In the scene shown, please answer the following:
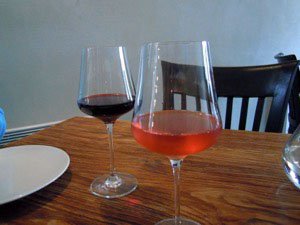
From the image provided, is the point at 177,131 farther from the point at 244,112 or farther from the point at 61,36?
the point at 61,36

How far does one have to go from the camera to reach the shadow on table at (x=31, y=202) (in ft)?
1.42

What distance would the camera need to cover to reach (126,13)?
71.2 inches

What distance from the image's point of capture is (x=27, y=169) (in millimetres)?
553

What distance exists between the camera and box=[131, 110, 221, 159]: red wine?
0.35m

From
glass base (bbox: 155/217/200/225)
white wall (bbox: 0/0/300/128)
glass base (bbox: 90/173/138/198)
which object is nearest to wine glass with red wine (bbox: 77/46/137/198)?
glass base (bbox: 90/173/138/198)

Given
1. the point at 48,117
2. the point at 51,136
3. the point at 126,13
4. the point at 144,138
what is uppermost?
the point at 126,13

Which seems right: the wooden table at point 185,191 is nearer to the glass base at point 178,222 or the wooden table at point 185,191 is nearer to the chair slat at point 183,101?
the glass base at point 178,222

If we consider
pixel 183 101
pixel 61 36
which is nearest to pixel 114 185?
pixel 183 101

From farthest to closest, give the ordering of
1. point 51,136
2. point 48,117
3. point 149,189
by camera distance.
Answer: point 48,117
point 51,136
point 149,189

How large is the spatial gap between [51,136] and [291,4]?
113 inches

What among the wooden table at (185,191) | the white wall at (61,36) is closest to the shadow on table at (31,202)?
the wooden table at (185,191)

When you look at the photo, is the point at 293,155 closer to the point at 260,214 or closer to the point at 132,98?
the point at 260,214

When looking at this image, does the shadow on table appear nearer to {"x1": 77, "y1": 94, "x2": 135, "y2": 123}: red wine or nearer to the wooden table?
the wooden table

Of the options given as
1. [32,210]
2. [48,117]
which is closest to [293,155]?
[32,210]
